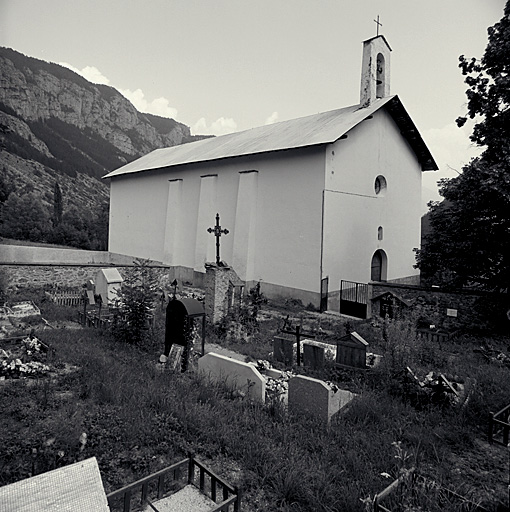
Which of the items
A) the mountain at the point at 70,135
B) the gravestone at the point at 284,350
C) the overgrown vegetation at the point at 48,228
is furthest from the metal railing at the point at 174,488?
the mountain at the point at 70,135

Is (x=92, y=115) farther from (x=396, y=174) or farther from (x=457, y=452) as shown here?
(x=457, y=452)

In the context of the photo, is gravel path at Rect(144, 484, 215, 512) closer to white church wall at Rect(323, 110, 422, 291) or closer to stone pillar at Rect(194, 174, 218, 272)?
white church wall at Rect(323, 110, 422, 291)

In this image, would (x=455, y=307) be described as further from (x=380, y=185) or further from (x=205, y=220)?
(x=205, y=220)

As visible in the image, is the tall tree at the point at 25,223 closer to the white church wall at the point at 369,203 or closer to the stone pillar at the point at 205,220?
the stone pillar at the point at 205,220

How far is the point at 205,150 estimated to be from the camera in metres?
21.9

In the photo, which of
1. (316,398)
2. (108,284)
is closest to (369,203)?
(108,284)

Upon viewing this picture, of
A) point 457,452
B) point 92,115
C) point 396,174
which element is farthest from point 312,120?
point 92,115

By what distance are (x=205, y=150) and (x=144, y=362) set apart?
54.5 ft

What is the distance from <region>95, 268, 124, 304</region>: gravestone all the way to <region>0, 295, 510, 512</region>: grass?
687 centimetres

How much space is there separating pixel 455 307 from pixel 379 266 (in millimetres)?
6327

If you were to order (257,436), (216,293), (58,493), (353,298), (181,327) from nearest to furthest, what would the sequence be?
(58,493), (257,436), (181,327), (216,293), (353,298)

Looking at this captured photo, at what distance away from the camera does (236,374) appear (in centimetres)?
612

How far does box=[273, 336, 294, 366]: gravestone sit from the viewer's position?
26.6ft

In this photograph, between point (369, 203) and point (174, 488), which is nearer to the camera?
point (174, 488)
